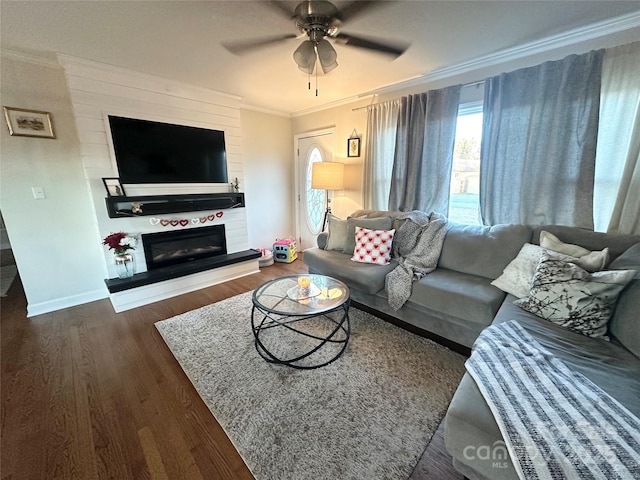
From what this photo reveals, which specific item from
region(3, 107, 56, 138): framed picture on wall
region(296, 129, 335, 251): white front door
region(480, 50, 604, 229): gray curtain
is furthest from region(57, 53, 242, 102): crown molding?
region(480, 50, 604, 229): gray curtain

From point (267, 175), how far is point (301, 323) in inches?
110

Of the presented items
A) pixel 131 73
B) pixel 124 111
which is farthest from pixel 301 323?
pixel 131 73

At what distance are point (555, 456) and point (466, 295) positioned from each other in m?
1.16

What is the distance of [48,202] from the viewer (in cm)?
256

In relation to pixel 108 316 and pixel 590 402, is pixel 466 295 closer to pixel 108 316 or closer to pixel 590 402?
pixel 590 402

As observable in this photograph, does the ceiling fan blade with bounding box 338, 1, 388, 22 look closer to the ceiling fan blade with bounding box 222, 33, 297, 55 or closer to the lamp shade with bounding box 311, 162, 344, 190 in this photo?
the ceiling fan blade with bounding box 222, 33, 297, 55

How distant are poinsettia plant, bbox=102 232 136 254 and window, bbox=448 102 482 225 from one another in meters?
3.58

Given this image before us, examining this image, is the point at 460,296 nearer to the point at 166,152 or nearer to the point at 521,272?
the point at 521,272

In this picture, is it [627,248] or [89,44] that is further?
[89,44]

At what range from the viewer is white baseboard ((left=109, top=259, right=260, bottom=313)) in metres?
2.69

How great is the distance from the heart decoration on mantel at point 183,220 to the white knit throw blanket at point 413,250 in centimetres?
239

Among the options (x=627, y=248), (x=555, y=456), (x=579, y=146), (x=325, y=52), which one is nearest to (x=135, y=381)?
(x=555, y=456)

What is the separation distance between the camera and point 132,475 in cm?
117

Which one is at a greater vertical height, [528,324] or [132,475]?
[528,324]
